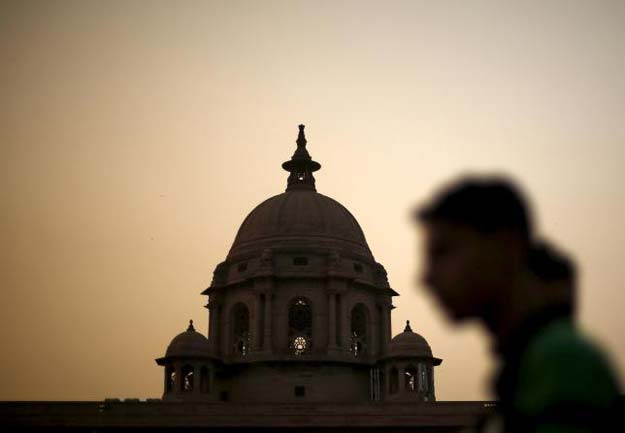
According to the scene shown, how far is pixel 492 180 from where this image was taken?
2.94m

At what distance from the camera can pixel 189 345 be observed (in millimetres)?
56750

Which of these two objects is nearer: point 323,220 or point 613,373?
point 613,373

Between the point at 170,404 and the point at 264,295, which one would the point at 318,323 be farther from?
the point at 170,404

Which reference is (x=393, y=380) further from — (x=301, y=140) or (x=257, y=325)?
(x=301, y=140)

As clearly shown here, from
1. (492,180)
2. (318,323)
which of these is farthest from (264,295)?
(492,180)

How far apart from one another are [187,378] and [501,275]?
56216 mm

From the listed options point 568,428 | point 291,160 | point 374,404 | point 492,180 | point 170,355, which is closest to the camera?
point 568,428

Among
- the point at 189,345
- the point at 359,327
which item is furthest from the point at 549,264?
the point at 359,327

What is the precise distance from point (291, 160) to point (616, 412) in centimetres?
6603

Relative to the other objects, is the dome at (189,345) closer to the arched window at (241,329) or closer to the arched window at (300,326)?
the arched window at (241,329)

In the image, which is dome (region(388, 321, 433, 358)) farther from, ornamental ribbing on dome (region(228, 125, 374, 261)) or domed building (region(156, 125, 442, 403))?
ornamental ribbing on dome (region(228, 125, 374, 261))

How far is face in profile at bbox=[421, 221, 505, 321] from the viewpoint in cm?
294

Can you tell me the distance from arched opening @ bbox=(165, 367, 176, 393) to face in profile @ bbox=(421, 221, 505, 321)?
54693mm

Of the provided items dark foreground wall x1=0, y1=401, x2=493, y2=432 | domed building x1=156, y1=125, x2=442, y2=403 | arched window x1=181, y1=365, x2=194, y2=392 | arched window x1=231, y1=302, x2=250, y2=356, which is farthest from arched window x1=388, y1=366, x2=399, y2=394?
arched window x1=181, y1=365, x2=194, y2=392
